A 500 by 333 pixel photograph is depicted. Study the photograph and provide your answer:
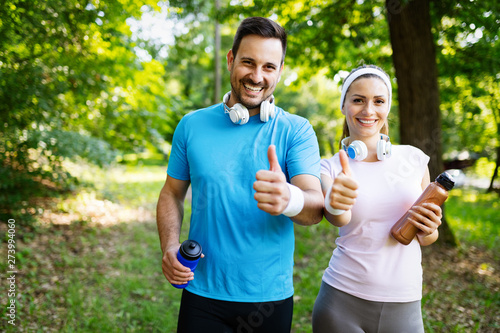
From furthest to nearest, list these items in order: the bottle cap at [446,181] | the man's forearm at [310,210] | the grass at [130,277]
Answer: the grass at [130,277] < the bottle cap at [446,181] < the man's forearm at [310,210]

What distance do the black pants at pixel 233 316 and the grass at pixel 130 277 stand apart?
8.37 feet

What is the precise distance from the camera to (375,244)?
77.1 inches

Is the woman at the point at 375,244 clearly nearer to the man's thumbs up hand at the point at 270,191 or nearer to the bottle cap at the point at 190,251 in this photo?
the man's thumbs up hand at the point at 270,191

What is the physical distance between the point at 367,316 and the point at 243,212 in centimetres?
86

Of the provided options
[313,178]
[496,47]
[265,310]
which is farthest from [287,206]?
[496,47]

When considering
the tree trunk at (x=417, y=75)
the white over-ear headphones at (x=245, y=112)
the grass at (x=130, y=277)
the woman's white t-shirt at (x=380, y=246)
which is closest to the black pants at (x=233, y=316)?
the woman's white t-shirt at (x=380, y=246)

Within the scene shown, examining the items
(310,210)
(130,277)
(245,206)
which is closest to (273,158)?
(310,210)

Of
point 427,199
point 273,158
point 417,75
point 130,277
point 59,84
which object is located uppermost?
point 417,75

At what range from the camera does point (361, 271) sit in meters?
1.95

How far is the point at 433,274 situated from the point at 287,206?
4.90 m

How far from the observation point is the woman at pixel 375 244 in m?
1.93

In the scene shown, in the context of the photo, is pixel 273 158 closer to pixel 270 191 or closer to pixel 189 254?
pixel 270 191

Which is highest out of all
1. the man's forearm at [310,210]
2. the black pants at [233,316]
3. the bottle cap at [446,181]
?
the bottle cap at [446,181]

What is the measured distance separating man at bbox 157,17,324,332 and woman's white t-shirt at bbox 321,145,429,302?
1.05ft
